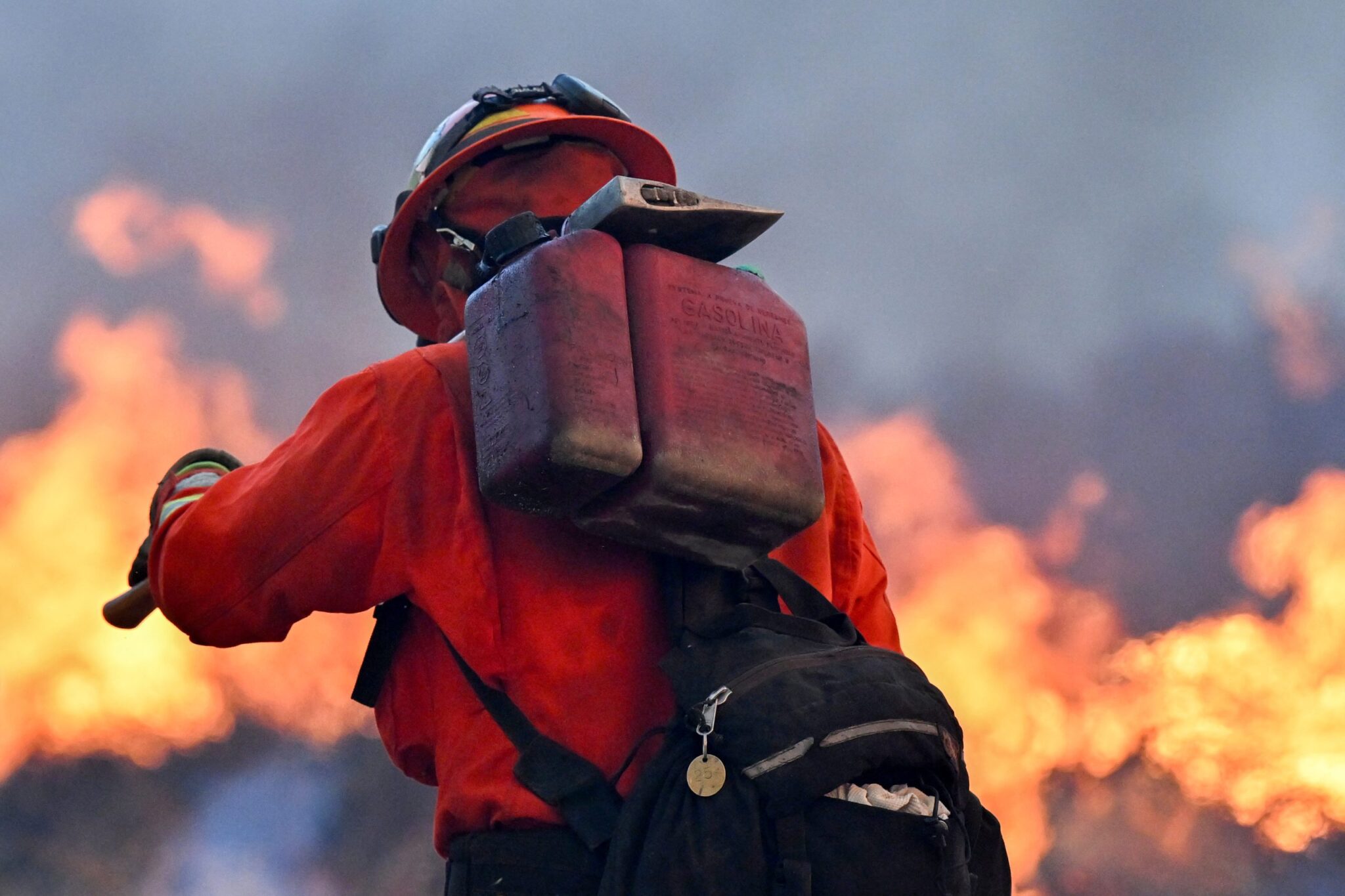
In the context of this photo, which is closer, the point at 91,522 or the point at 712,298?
the point at 712,298

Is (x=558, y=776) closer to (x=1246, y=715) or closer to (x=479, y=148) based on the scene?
(x=479, y=148)

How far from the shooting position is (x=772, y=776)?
8.50 ft

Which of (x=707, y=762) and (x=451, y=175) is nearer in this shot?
(x=707, y=762)

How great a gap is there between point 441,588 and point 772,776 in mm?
798

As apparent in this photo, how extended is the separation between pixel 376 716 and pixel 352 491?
54 centimetres

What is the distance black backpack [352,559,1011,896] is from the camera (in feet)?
8.39

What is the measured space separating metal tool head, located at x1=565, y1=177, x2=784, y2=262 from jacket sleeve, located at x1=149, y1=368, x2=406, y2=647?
2.08 ft

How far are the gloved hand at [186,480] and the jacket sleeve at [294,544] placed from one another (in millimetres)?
229

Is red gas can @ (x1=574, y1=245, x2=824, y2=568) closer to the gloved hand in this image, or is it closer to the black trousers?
the black trousers

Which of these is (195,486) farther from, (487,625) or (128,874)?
(128,874)

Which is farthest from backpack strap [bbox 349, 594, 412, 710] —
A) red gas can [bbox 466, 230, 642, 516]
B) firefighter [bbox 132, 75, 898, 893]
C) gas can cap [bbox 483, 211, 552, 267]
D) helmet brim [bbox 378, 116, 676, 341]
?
helmet brim [bbox 378, 116, 676, 341]

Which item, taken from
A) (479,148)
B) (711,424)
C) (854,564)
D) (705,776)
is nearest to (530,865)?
(705,776)

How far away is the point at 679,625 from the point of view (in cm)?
297

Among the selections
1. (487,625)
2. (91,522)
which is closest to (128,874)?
(91,522)
